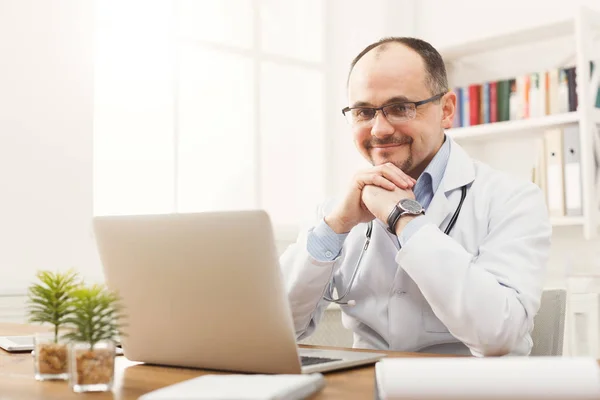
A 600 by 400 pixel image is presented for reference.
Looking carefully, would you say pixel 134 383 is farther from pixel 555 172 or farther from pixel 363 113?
pixel 555 172

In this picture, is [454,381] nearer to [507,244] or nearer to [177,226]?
[177,226]

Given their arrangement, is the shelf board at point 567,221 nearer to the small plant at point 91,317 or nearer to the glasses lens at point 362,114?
the glasses lens at point 362,114

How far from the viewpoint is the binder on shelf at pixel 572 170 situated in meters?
2.79

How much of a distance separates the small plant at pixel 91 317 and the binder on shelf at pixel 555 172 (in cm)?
228

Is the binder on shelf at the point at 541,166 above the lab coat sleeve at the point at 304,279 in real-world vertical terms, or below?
above

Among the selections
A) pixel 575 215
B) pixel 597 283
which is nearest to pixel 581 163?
pixel 575 215

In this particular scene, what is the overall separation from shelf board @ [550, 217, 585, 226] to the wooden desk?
1.91m

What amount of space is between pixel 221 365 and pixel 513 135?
244 cm

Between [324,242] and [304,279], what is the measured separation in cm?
9

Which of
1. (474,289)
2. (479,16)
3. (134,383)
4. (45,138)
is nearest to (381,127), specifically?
(474,289)

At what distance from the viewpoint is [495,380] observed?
0.71m

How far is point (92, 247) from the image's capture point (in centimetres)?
262

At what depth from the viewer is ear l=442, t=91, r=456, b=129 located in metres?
1.81

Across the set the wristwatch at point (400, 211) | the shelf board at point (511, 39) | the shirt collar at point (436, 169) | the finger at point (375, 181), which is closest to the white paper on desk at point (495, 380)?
the wristwatch at point (400, 211)
